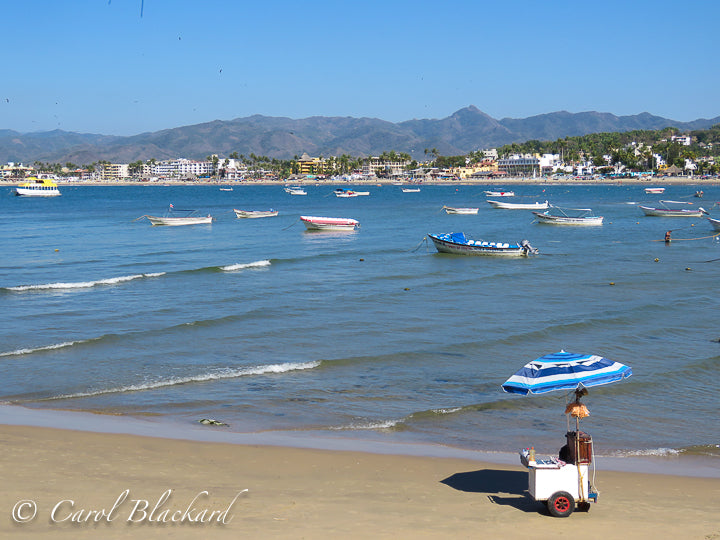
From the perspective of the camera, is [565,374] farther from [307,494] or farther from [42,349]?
[42,349]

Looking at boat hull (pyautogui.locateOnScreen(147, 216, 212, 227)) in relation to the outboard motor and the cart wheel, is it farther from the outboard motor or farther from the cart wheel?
the cart wheel

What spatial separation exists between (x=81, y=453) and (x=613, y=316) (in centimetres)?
2054

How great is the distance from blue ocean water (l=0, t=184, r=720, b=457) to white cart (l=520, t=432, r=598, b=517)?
377 cm

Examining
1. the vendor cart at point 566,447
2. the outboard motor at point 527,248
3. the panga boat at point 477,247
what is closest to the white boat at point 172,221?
the panga boat at point 477,247

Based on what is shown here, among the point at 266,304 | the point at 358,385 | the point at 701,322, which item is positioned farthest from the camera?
the point at 266,304

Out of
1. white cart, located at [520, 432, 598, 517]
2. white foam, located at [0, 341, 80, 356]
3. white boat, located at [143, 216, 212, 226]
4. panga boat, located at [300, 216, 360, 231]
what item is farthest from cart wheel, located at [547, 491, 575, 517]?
white boat, located at [143, 216, 212, 226]

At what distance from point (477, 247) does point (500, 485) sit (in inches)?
1457

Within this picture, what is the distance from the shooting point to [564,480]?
35.1ft

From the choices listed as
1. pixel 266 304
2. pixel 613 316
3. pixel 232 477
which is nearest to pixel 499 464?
pixel 232 477

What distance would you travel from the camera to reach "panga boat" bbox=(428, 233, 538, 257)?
47.8 m

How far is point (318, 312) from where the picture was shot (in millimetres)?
28984

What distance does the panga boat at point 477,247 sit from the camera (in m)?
47.8

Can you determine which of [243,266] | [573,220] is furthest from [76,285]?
[573,220]

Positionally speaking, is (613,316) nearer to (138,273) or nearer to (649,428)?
(649,428)
